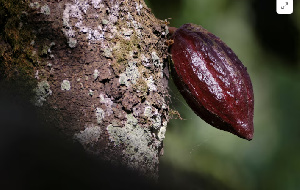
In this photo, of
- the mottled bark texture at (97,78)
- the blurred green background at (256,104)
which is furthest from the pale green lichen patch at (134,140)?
the blurred green background at (256,104)

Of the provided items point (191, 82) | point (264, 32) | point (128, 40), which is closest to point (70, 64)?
point (128, 40)

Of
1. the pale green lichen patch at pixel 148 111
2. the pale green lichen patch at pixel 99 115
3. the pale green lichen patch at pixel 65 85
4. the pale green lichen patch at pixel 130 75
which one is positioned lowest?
the pale green lichen patch at pixel 99 115

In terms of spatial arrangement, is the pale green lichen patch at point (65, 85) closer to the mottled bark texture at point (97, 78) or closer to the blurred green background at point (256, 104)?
the mottled bark texture at point (97, 78)

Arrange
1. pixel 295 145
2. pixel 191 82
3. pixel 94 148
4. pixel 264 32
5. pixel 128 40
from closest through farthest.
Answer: pixel 94 148
pixel 128 40
pixel 191 82
pixel 295 145
pixel 264 32

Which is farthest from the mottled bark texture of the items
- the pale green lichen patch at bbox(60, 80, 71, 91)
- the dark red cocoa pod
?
the dark red cocoa pod

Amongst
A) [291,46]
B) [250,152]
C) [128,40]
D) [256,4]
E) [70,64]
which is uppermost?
[256,4]

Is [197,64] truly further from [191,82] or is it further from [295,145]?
[295,145]
